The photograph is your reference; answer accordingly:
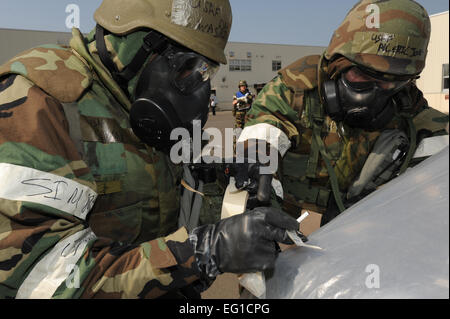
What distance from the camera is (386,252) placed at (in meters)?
0.72

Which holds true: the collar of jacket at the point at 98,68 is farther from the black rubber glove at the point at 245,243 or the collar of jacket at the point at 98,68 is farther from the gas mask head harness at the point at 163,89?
the black rubber glove at the point at 245,243

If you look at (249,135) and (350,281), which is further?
(249,135)

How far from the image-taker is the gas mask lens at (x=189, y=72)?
1.36 m

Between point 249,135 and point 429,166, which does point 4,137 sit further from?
point 249,135

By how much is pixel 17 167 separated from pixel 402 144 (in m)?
2.15

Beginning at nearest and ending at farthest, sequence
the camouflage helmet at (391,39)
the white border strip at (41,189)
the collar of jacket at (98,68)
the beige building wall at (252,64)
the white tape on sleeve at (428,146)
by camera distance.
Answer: the white border strip at (41,189), the collar of jacket at (98,68), the camouflage helmet at (391,39), the white tape on sleeve at (428,146), the beige building wall at (252,64)

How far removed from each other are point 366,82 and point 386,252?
1.41m

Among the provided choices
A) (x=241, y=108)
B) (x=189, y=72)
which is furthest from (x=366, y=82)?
(x=241, y=108)

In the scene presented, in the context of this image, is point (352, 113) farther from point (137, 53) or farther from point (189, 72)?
point (137, 53)

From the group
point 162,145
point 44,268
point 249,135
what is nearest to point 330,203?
point 249,135

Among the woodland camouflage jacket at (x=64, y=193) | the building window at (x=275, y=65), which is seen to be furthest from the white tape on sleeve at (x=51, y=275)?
the building window at (x=275, y=65)

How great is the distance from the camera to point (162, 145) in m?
1.39

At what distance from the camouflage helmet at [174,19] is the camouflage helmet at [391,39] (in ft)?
2.95

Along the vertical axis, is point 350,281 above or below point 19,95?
below
